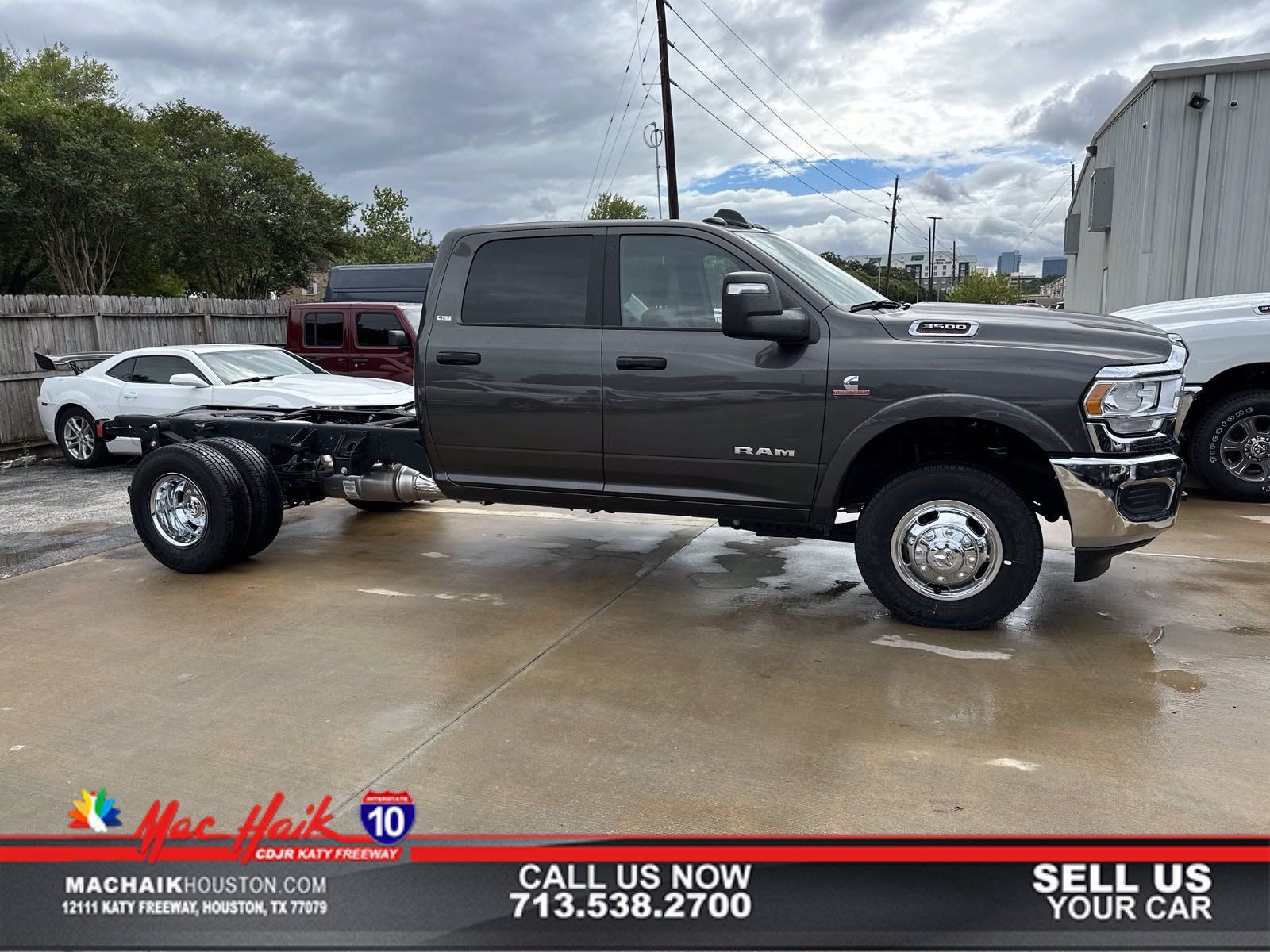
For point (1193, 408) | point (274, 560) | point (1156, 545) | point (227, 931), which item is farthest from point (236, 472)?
point (1193, 408)

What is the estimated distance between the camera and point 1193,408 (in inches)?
298

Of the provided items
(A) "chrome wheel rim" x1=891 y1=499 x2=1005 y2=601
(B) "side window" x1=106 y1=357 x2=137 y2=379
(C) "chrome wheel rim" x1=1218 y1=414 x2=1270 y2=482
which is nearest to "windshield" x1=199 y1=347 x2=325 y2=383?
(B) "side window" x1=106 y1=357 x2=137 y2=379

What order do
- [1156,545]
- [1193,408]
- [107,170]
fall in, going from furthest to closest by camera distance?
[107,170] < [1193,408] < [1156,545]

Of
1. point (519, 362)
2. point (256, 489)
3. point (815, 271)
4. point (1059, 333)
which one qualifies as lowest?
point (256, 489)

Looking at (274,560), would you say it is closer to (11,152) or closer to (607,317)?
(607,317)

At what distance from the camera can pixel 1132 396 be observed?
4.21 m

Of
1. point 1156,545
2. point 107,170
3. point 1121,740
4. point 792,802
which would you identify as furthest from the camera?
point 107,170

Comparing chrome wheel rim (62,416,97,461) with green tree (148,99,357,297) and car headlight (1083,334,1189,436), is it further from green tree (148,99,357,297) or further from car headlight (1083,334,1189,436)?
green tree (148,99,357,297)

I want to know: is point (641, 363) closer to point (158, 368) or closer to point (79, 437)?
point (158, 368)

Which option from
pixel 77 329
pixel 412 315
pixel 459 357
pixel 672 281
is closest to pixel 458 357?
pixel 459 357

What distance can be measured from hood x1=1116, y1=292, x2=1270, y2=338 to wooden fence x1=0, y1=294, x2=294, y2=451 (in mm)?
12808

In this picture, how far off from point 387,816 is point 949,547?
2862 mm

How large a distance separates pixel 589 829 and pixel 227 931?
3.44ft

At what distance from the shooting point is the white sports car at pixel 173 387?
9.20 meters
